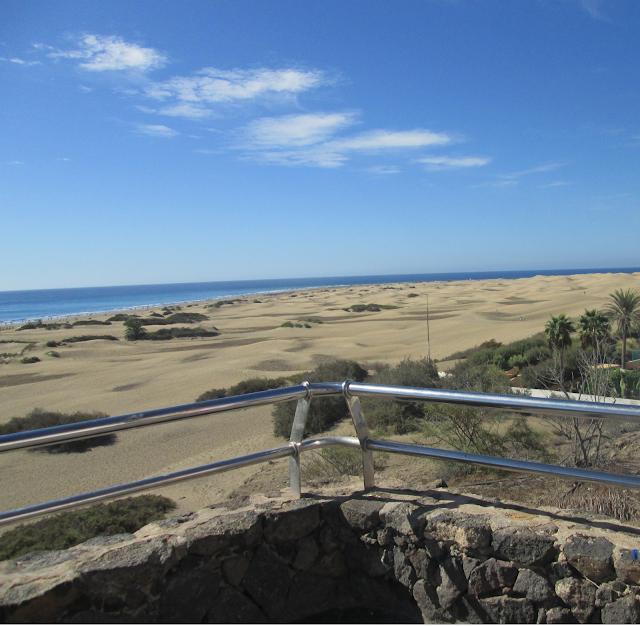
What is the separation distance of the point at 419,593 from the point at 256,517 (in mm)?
896

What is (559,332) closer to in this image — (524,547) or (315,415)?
(315,415)

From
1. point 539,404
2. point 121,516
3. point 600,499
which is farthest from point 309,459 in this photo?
point 539,404

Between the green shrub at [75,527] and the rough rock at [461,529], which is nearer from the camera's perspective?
the rough rock at [461,529]

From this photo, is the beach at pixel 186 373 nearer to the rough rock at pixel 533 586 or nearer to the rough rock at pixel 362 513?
the rough rock at pixel 362 513

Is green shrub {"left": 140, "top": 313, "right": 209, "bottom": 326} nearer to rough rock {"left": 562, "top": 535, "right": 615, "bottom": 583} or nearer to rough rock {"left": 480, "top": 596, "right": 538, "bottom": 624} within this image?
rough rock {"left": 480, "top": 596, "right": 538, "bottom": 624}

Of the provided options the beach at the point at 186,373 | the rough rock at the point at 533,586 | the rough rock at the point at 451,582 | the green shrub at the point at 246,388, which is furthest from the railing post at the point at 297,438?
the green shrub at the point at 246,388

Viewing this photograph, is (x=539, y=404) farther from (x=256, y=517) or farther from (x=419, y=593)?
(x=256, y=517)

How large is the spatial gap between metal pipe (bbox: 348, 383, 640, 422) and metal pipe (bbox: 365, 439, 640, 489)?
258 millimetres

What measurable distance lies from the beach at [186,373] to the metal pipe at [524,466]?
446 centimetres

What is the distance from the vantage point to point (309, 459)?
716 centimetres

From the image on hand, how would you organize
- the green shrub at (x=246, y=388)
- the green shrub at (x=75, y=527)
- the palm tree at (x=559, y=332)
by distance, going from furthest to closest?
the palm tree at (x=559, y=332)
the green shrub at (x=246, y=388)
the green shrub at (x=75, y=527)

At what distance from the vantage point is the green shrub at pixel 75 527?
369cm

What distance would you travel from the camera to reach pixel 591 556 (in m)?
1.97

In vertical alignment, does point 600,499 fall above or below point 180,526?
below
